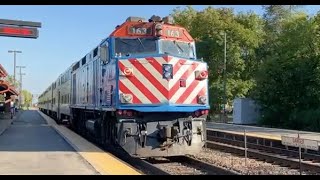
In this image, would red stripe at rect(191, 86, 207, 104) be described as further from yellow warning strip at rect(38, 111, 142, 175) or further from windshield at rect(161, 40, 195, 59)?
yellow warning strip at rect(38, 111, 142, 175)

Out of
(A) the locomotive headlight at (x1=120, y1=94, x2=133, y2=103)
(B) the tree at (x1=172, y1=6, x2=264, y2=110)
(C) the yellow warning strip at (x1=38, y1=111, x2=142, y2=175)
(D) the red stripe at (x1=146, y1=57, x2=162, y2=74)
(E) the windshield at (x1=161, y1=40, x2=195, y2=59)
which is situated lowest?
(C) the yellow warning strip at (x1=38, y1=111, x2=142, y2=175)

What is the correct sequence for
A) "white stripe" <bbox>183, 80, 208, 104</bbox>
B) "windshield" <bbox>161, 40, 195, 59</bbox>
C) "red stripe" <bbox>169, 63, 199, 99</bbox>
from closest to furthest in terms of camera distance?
"red stripe" <bbox>169, 63, 199, 99</bbox> < "white stripe" <bbox>183, 80, 208, 104</bbox> < "windshield" <bbox>161, 40, 195, 59</bbox>

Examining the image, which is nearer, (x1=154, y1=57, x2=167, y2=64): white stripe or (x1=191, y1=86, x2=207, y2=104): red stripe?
(x1=154, y1=57, x2=167, y2=64): white stripe

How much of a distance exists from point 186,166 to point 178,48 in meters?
3.30

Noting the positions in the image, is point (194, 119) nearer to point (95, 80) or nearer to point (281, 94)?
point (95, 80)

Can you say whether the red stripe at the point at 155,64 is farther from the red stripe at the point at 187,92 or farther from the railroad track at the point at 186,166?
the railroad track at the point at 186,166

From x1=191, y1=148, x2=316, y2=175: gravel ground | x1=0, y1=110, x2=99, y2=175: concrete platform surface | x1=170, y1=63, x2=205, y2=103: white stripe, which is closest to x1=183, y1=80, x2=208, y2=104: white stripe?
x1=170, y1=63, x2=205, y2=103: white stripe

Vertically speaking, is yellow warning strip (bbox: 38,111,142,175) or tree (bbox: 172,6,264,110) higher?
tree (bbox: 172,6,264,110)

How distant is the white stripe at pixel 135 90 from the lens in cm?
1221

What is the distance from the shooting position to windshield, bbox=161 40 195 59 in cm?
1310

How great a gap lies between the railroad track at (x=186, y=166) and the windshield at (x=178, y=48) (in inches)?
114

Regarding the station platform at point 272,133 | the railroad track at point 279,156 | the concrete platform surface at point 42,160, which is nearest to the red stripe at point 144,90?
the concrete platform surface at point 42,160

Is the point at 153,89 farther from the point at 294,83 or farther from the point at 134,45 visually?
the point at 294,83

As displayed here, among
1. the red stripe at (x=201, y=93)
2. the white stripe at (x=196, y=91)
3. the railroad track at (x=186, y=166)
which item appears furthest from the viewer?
the red stripe at (x=201, y=93)
